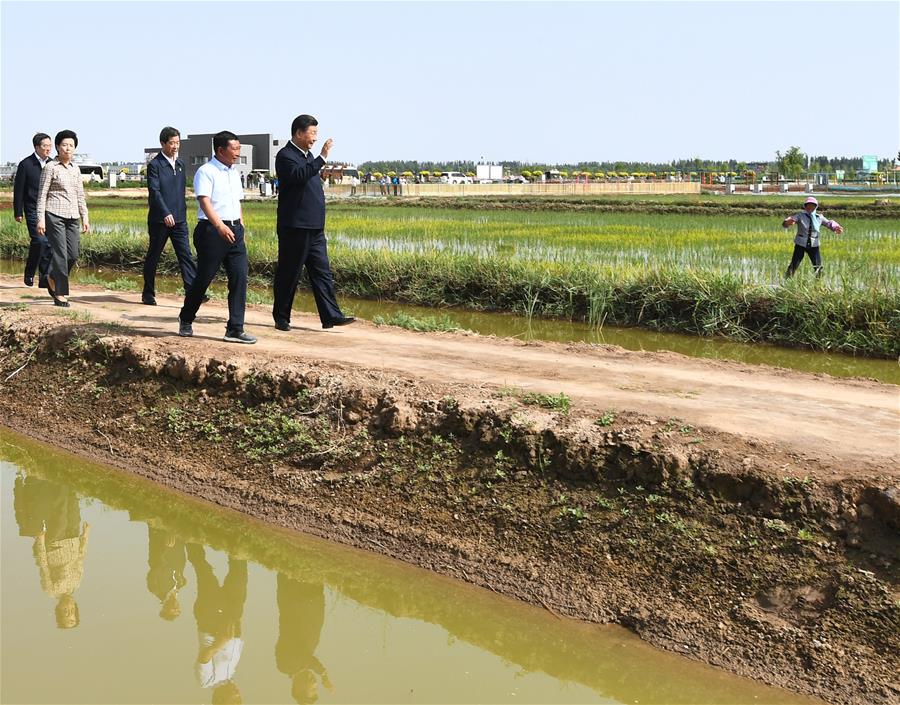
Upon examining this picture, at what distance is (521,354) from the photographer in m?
7.77

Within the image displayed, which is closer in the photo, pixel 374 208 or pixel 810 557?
pixel 810 557

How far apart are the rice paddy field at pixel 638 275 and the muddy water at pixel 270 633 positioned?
6.47 metres

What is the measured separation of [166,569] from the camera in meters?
5.11

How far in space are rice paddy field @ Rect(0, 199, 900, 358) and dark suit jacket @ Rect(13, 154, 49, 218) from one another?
4.38m

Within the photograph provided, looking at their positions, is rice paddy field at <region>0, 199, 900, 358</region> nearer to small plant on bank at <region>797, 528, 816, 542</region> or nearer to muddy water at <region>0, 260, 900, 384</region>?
muddy water at <region>0, 260, 900, 384</region>

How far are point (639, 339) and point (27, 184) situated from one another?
6791 mm

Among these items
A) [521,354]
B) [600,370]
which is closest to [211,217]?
[521,354]

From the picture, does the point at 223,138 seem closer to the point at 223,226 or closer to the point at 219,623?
the point at 223,226

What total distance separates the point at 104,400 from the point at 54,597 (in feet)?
9.54

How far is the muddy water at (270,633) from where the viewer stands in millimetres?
3900

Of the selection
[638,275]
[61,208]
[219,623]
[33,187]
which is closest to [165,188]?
[61,208]

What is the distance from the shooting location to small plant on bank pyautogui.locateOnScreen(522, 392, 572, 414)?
220 inches

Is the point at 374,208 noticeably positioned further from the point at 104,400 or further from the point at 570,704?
the point at 570,704

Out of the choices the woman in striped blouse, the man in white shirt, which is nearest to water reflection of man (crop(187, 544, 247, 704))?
the man in white shirt
